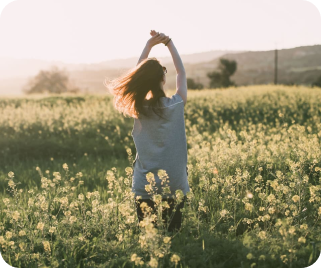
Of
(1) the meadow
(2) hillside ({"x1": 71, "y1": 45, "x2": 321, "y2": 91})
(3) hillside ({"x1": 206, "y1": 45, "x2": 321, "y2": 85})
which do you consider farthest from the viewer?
(2) hillside ({"x1": 71, "y1": 45, "x2": 321, "y2": 91})

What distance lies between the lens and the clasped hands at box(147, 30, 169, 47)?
4.20 meters

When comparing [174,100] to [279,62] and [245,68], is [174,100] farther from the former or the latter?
[279,62]

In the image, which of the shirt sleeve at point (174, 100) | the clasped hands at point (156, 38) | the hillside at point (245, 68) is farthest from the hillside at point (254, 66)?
the shirt sleeve at point (174, 100)

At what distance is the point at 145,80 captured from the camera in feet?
12.4

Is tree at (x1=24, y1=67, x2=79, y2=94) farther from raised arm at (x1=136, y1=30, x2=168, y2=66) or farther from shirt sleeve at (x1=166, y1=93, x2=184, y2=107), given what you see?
shirt sleeve at (x1=166, y1=93, x2=184, y2=107)

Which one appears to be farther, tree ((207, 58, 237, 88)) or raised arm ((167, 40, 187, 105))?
tree ((207, 58, 237, 88))

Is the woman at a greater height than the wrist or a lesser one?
lesser

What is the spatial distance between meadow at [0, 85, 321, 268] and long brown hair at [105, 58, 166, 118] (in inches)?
36.9

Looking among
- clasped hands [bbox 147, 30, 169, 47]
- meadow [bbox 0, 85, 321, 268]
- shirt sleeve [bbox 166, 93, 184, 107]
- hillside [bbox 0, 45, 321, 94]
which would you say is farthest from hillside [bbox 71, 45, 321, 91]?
shirt sleeve [bbox 166, 93, 184, 107]

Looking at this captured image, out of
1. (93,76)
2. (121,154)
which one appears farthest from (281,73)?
(121,154)

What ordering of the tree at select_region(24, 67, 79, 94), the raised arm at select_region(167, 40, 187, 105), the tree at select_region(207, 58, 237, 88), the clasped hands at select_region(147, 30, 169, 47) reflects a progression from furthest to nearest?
1. the tree at select_region(24, 67, 79, 94)
2. the tree at select_region(207, 58, 237, 88)
3. the clasped hands at select_region(147, 30, 169, 47)
4. the raised arm at select_region(167, 40, 187, 105)

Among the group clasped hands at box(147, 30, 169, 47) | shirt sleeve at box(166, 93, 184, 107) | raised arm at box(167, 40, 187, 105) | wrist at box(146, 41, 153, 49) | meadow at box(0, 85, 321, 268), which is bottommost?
meadow at box(0, 85, 321, 268)

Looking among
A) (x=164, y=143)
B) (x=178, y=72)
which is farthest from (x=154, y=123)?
(x=178, y=72)

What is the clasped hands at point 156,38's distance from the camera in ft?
13.8
